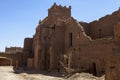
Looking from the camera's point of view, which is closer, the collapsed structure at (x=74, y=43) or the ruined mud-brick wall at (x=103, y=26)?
the collapsed structure at (x=74, y=43)

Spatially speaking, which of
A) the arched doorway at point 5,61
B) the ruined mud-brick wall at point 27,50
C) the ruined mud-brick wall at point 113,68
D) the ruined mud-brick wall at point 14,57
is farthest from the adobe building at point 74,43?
the ruined mud-brick wall at point 113,68

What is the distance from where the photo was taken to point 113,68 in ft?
25.7

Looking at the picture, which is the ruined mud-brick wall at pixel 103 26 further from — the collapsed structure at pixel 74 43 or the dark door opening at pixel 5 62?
the dark door opening at pixel 5 62

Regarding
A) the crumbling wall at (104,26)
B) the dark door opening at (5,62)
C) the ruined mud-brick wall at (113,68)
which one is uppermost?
the crumbling wall at (104,26)

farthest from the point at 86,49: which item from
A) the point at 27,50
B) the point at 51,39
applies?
the point at 27,50

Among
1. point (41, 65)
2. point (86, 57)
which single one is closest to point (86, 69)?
point (86, 57)

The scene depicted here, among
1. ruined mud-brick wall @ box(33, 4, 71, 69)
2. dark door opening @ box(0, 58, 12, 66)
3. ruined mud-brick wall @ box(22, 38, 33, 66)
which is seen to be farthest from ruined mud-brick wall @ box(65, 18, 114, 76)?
ruined mud-brick wall @ box(22, 38, 33, 66)

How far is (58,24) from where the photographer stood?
34.3m

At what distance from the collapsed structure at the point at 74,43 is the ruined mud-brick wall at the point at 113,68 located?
1115cm

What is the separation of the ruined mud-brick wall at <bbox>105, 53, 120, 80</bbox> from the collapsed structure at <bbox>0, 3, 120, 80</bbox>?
11.1 meters

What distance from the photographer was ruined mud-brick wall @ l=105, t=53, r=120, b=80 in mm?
7719

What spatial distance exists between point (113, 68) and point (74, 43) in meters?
22.0

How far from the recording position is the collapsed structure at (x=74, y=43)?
24047mm

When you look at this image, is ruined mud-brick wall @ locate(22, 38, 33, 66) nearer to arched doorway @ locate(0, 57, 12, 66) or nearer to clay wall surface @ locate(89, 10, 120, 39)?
arched doorway @ locate(0, 57, 12, 66)
